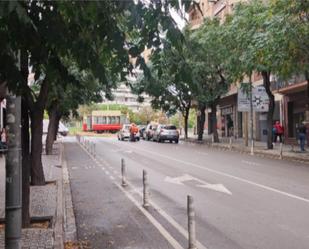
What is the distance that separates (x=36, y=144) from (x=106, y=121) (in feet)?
240

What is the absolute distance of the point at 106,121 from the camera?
8744cm

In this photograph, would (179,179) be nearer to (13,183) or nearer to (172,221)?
(172,221)

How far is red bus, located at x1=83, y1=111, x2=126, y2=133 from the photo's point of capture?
8725cm

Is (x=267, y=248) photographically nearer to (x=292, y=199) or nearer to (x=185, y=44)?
(x=185, y=44)

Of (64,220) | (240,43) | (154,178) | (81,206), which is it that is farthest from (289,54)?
(64,220)

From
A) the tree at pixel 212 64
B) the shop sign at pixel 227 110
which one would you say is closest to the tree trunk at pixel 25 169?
the tree at pixel 212 64

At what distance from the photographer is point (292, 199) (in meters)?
13.0

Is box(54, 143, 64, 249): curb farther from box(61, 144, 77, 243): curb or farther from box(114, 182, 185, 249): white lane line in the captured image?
box(114, 182, 185, 249): white lane line

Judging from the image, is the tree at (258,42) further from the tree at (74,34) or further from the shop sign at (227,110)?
the shop sign at (227,110)

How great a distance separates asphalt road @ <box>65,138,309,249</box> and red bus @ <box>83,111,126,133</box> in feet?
214

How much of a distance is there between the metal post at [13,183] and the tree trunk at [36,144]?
6.09 m

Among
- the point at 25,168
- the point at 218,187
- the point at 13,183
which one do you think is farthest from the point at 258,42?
the point at 13,183

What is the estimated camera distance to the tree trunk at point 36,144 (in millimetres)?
13211

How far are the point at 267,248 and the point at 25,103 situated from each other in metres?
5.19
